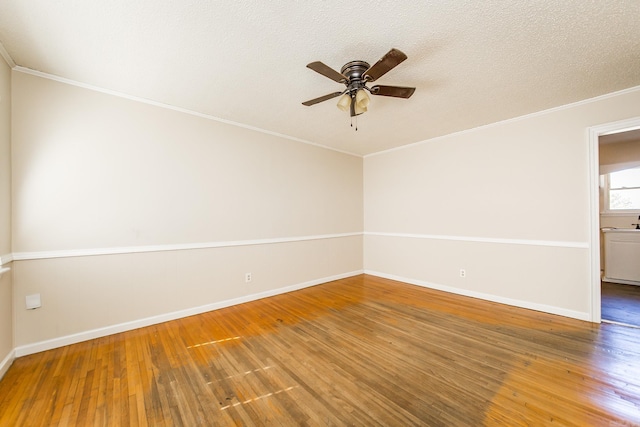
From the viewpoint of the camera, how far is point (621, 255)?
13.6 ft

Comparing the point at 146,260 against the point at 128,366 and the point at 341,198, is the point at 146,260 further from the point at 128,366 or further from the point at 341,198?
the point at 341,198

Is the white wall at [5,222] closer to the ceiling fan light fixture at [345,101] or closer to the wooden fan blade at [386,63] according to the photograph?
the ceiling fan light fixture at [345,101]

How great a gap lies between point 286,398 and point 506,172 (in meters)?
3.88

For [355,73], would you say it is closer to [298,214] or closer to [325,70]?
[325,70]

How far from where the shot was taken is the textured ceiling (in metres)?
1.61

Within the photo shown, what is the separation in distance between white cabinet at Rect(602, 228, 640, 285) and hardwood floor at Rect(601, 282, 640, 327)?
6.0 inches

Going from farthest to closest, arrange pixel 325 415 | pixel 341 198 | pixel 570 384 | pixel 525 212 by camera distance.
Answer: pixel 341 198
pixel 525 212
pixel 570 384
pixel 325 415

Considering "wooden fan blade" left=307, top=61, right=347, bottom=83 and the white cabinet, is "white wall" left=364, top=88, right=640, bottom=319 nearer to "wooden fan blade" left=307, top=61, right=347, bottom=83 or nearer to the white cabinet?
the white cabinet

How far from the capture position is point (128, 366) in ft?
6.85

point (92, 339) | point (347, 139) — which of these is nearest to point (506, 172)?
point (347, 139)

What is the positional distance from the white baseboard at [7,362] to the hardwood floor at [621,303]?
5.98m

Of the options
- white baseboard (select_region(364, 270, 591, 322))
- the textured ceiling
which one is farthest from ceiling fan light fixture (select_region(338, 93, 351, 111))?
white baseboard (select_region(364, 270, 591, 322))

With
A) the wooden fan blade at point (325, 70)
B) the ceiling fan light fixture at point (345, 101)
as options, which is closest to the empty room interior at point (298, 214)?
the ceiling fan light fixture at point (345, 101)

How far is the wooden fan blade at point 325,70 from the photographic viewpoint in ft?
5.84
